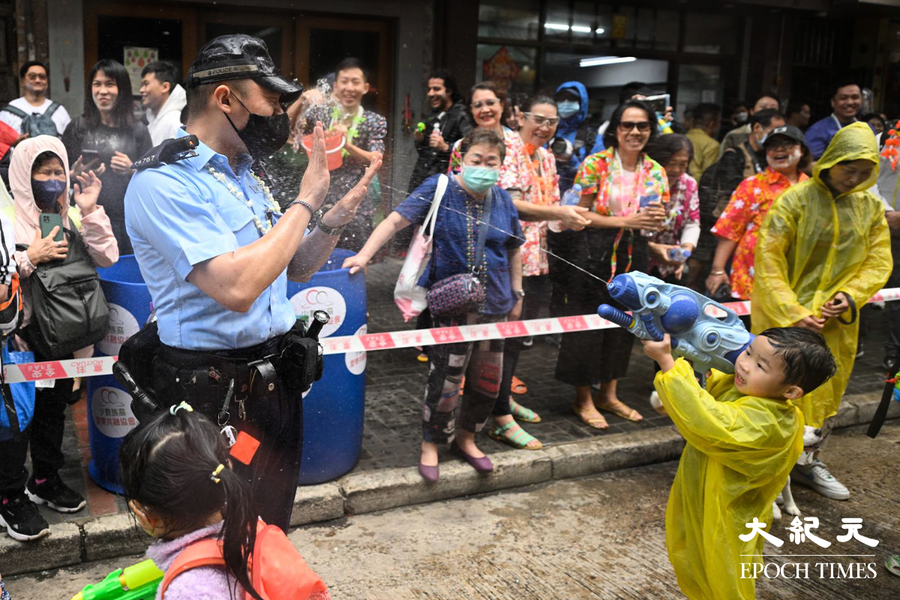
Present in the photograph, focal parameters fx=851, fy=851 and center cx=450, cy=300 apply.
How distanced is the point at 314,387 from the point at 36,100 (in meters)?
2.69

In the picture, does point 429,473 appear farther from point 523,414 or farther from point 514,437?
point 523,414

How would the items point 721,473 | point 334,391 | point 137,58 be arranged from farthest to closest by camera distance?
point 137,58
point 334,391
point 721,473

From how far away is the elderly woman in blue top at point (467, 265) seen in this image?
13.9 ft

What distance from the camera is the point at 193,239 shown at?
2.12 m

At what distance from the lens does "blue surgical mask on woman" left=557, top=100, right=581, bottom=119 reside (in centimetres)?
630

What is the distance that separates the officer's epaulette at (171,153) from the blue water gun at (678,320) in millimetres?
1262

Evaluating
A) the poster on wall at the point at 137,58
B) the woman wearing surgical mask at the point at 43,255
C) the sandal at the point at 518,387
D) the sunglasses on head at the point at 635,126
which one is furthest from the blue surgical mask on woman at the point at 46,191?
the sandal at the point at 518,387

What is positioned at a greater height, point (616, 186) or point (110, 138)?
point (110, 138)

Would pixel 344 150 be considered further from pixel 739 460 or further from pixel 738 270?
pixel 738 270

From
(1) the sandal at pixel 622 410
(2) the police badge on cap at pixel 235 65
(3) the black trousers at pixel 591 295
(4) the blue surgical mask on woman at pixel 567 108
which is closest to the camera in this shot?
(2) the police badge on cap at pixel 235 65

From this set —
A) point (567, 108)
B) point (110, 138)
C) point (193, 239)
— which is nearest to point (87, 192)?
point (110, 138)

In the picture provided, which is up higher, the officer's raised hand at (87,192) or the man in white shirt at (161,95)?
the man in white shirt at (161,95)

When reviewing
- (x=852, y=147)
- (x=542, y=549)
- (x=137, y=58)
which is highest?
(x=137, y=58)

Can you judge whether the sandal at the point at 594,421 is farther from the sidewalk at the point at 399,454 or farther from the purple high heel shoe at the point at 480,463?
the purple high heel shoe at the point at 480,463
